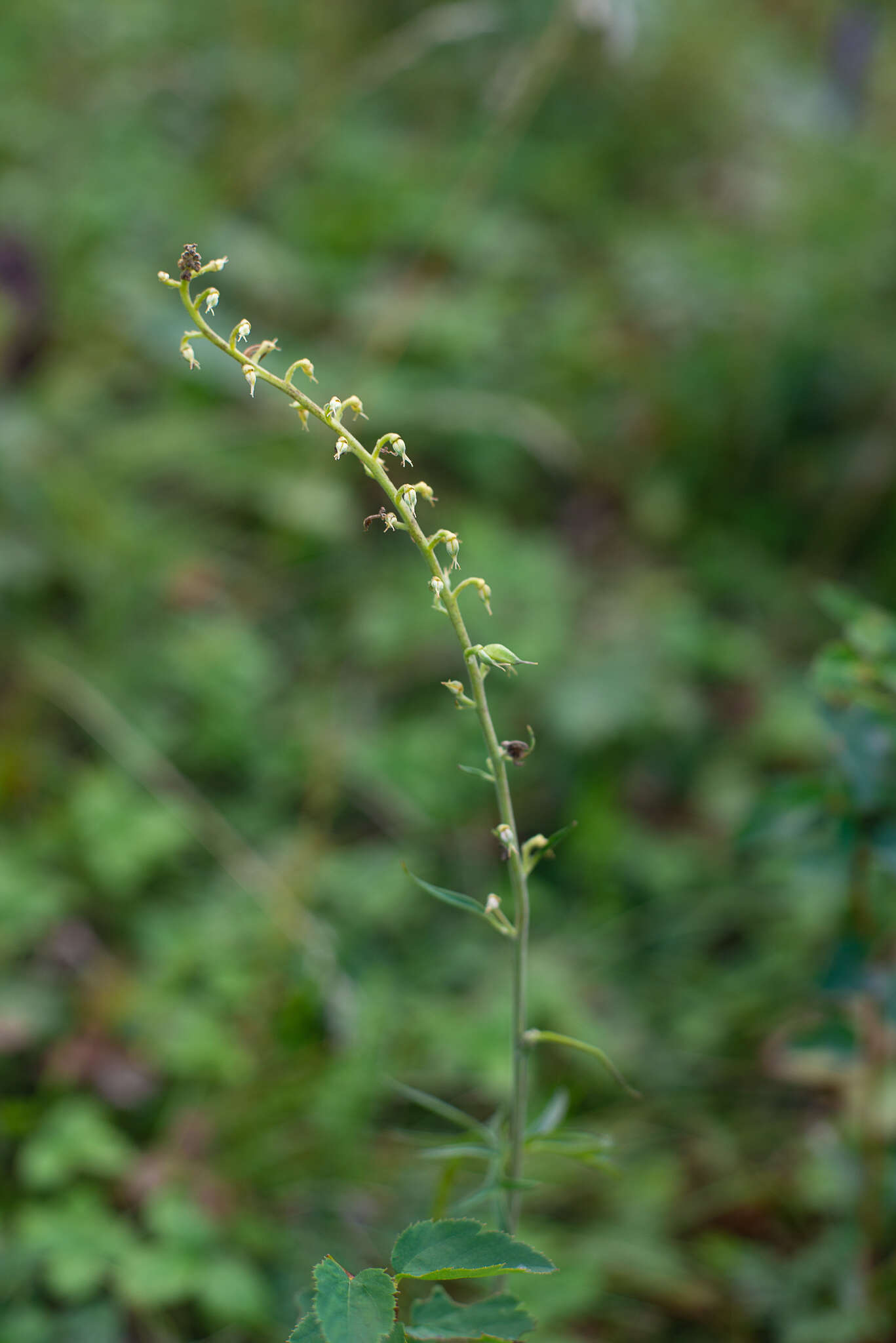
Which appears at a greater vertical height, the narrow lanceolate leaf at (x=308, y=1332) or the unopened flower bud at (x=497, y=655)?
the unopened flower bud at (x=497, y=655)

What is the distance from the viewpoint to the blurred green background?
1.62 m

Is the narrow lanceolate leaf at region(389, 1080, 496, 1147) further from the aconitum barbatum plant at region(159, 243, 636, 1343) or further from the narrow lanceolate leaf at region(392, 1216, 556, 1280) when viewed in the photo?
the narrow lanceolate leaf at region(392, 1216, 556, 1280)

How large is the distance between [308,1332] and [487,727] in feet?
1.66

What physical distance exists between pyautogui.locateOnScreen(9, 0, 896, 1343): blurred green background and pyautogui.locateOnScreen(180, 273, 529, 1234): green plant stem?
1.16 feet

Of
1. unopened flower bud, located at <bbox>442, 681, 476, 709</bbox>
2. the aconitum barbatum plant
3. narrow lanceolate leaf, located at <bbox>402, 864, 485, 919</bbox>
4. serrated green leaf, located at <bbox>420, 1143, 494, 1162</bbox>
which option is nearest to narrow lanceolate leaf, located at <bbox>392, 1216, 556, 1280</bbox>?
the aconitum barbatum plant

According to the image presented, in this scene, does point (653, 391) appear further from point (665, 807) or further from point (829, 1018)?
point (829, 1018)

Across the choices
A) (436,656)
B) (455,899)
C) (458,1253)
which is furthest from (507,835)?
(436,656)

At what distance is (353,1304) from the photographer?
73 cm

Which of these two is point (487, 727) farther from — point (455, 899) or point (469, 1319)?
point (469, 1319)

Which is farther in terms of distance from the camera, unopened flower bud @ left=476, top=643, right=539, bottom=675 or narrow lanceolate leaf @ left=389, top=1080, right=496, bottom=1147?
narrow lanceolate leaf @ left=389, top=1080, right=496, bottom=1147

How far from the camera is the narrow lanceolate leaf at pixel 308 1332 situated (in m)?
0.73

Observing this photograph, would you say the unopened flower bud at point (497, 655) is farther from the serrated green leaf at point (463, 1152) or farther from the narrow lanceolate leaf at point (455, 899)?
the serrated green leaf at point (463, 1152)

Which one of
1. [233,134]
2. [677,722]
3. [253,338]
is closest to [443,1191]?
[677,722]

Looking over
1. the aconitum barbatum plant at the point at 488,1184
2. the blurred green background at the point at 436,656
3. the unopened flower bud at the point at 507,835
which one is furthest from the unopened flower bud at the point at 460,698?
the blurred green background at the point at 436,656
